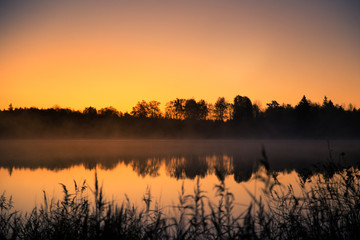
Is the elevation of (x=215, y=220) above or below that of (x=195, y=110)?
below

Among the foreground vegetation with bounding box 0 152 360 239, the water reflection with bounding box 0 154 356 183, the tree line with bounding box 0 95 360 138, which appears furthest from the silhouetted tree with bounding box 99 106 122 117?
the foreground vegetation with bounding box 0 152 360 239

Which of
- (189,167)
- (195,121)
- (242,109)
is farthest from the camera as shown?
(195,121)

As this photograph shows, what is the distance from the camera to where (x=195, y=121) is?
11462 centimetres

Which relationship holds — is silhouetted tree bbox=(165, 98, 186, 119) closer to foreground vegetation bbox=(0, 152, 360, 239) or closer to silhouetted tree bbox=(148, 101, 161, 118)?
silhouetted tree bbox=(148, 101, 161, 118)

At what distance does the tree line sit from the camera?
9469 cm

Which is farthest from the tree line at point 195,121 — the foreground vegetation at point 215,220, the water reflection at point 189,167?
the foreground vegetation at point 215,220

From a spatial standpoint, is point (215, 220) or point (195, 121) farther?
point (195, 121)

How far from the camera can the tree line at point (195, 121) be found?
94688mm

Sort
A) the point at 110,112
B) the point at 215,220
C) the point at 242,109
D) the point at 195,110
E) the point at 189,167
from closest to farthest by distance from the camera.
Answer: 1. the point at 215,220
2. the point at 189,167
3. the point at 242,109
4. the point at 195,110
5. the point at 110,112

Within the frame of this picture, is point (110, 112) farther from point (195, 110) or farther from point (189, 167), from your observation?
point (189, 167)

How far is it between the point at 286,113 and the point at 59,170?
84567mm

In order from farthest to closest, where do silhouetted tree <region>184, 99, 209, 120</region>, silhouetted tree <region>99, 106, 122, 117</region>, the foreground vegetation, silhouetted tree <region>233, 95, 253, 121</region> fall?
silhouetted tree <region>184, 99, 209, 120</region>
silhouetted tree <region>99, 106, 122, 117</region>
silhouetted tree <region>233, 95, 253, 121</region>
the foreground vegetation

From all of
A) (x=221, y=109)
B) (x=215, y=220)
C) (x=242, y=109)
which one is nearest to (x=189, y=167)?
(x=215, y=220)

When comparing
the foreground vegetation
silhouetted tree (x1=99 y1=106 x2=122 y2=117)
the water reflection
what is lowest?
the water reflection
